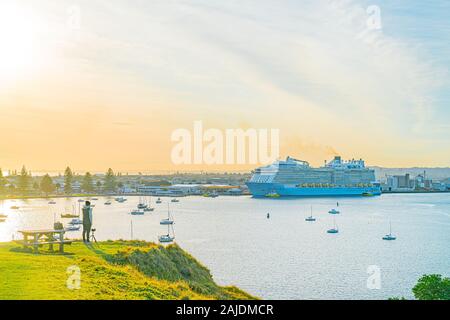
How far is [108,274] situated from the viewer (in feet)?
30.5

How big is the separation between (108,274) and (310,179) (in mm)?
94806

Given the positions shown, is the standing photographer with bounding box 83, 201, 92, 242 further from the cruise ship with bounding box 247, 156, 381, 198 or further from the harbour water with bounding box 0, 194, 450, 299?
the cruise ship with bounding box 247, 156, 381, 198

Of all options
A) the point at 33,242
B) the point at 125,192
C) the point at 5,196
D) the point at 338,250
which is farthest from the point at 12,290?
the point at 125,192

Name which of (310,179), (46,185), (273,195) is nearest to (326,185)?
(310,179)

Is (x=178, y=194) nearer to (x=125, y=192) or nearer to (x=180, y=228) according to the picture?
(x=125, y=192)

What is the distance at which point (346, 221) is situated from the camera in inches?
2138

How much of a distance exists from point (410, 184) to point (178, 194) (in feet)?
253

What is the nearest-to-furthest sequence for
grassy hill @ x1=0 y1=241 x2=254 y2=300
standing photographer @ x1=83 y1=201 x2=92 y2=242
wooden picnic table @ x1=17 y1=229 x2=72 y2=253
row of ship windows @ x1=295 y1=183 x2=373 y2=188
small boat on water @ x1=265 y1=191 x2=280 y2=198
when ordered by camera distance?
1. grassy hill @ x1=0 y1=241 x2=254 y2=300
2. wooden picnic table @ x1=17 y1=229 x2=72 y2=253
3. standing photographer @ x1=83 y1=201 x2=92 y2=242
4. small boat on water @ x1=265 y1=191 x2=280 y2=198
5. row of ship windows @ x1=295 y1=183 x2=373 y2=188

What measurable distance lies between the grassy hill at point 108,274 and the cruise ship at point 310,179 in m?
85.3

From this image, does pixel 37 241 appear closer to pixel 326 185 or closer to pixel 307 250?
pixel 307 250

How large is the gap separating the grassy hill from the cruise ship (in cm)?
8527

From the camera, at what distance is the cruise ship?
98750mm

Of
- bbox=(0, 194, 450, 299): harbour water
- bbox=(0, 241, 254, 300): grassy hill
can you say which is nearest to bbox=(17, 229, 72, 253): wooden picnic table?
bbox=(0, 241, 254, 300): grassy hill
